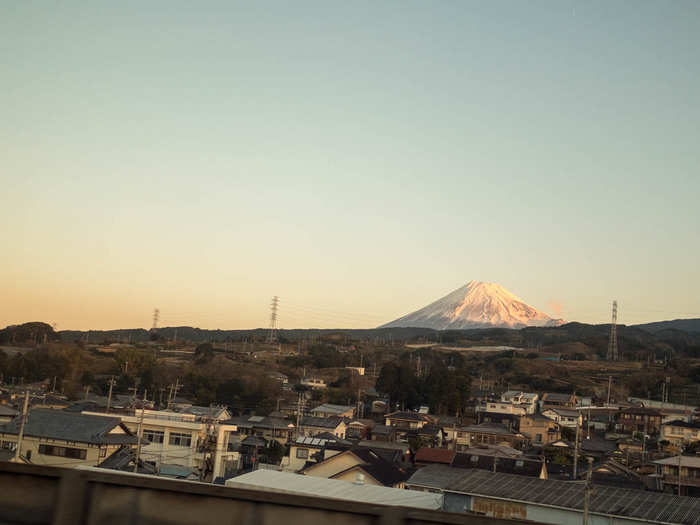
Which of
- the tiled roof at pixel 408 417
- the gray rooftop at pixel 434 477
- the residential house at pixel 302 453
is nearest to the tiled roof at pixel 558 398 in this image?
the tiled roof at pixel 408 417

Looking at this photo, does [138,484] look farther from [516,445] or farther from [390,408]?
[390,408]

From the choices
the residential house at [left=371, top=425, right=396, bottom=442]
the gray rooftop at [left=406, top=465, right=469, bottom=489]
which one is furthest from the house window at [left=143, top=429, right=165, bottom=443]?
the residential house at [left=371, top=425, right=396, bottom=442]

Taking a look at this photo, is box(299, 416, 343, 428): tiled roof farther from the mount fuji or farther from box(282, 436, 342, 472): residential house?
the mount fuji

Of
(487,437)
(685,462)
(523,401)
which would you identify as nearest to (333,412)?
(487,437)

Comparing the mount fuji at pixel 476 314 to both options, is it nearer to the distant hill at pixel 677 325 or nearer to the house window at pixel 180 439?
the distant hill at pixel 677 325

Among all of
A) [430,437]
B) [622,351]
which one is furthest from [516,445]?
[622,351]
